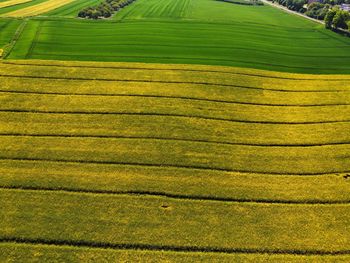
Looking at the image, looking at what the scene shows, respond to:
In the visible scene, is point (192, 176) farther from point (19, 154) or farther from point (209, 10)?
point (209, 10)

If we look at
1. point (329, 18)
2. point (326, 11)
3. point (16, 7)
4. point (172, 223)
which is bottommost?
point (16, 7)

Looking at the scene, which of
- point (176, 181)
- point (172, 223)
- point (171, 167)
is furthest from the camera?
point (171, 167)

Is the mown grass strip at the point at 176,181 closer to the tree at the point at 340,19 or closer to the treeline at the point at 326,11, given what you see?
the treeline at the point at 326,11

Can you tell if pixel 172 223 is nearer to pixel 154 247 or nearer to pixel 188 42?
pixel 154 247

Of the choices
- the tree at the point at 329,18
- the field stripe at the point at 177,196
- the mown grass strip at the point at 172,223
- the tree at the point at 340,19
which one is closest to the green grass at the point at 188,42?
the tree at the point at 329,18

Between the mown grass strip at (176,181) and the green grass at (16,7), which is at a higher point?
the mown grass strip at (176,181)

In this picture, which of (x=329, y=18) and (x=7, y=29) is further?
(x=329, y=18)

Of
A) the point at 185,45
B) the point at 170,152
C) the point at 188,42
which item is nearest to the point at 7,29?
the point at 185,45

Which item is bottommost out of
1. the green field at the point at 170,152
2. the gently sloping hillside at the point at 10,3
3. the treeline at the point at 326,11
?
the gently sloping hillside at the point at 10,3
